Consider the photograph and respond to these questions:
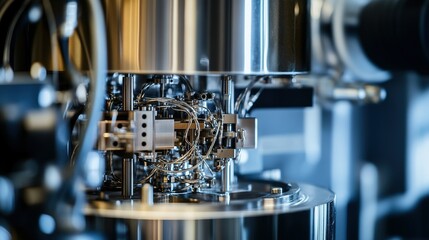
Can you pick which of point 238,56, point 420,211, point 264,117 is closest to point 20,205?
point 238,56

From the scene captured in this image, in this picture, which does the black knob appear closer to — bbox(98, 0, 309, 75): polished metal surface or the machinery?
the machinery

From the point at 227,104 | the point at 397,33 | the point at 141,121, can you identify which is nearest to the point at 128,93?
the point at 141,121

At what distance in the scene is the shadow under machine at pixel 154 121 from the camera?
97 cm

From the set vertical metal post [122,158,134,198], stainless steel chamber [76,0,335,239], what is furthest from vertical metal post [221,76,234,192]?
vertical metal post [122,158,134,198]

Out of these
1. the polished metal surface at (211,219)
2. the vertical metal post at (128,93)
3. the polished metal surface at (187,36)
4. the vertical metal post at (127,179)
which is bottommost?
the polished metal surface at (211,219)

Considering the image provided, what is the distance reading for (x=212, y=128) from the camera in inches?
42.7

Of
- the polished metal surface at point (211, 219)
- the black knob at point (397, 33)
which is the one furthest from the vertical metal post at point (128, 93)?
the black knob at point (397, 33)

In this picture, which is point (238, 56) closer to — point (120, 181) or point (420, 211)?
point (120, 181)

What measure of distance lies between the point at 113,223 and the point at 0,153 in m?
0.21

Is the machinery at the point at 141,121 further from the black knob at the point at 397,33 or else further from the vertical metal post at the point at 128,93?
the black knob at the point at 397,33

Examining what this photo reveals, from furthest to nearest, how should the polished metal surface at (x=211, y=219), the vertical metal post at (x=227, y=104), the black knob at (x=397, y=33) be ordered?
1. the black knob at (x=397, y=33)
2. the vertical metal post at (x=227, y=104)
3. the polished metal surface at (x=211, y=219)

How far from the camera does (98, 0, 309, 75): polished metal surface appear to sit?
100 cm

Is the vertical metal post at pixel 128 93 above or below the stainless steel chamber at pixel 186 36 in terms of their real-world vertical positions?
below

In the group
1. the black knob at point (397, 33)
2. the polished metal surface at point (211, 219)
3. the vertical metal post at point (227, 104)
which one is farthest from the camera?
the black knob at point (397, 33)
